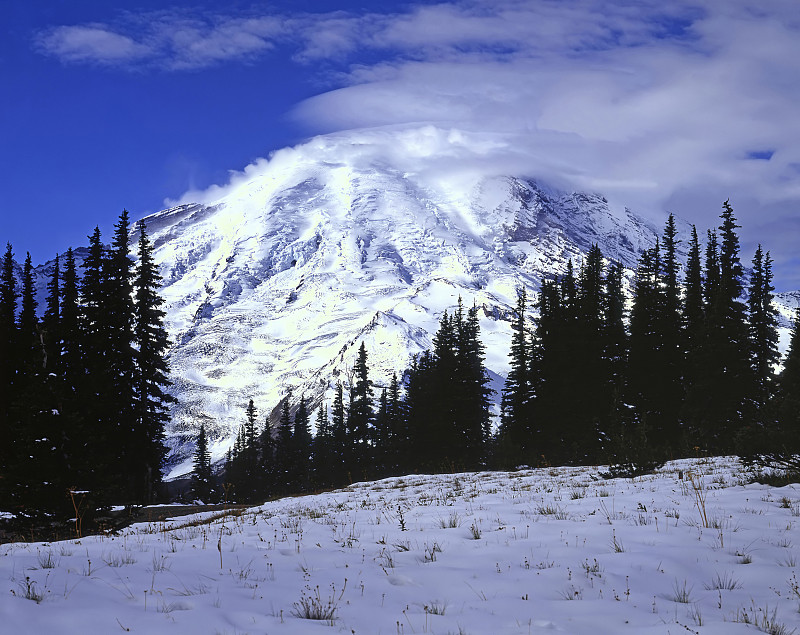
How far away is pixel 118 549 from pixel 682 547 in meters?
6.83

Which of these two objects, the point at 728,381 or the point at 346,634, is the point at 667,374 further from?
the point at 346,634

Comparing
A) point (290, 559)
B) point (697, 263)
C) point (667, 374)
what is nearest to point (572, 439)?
point (667, 374)

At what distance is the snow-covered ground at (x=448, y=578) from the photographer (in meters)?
4.85

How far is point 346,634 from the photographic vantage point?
4.64 meters

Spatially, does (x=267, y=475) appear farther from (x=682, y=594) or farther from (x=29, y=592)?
(x=682, y=594)

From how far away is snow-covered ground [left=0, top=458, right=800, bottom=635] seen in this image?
4.85 meters

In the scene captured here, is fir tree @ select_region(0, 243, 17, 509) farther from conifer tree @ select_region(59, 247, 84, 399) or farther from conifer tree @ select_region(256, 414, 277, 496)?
conifer tree @ select_region(256, 414, 277, 496)

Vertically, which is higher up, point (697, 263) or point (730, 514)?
point (697, 263)

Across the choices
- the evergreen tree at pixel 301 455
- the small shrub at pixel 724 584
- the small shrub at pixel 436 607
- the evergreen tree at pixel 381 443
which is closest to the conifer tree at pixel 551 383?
the evergreen tree at pixel 381 443

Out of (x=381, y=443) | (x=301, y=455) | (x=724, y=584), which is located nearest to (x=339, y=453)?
(x=301, y=455)

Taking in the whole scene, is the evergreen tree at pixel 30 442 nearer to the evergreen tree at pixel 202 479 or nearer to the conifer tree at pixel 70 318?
the conifer tree at pixel 70 318

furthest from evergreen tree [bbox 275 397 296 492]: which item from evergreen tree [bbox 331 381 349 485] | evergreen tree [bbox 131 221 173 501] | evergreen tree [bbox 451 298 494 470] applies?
evergreen tree [bbox 131 221 173 501]

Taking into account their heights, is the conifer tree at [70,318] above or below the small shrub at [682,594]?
above

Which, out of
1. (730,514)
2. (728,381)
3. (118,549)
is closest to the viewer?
(118,549)
